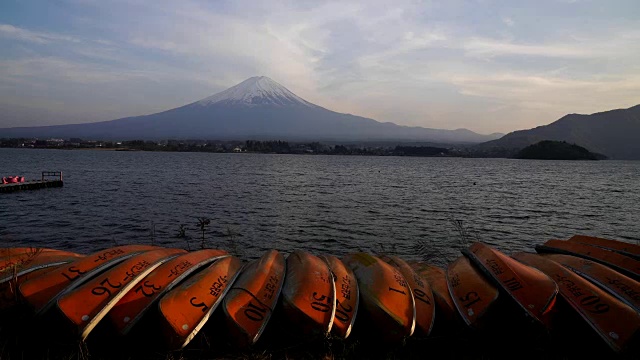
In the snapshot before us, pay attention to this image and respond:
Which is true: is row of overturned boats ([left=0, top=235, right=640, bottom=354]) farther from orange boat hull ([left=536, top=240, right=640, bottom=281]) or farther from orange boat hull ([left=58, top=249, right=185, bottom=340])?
orange boat hull ([left=536, top=240, right=640, bottom=281])

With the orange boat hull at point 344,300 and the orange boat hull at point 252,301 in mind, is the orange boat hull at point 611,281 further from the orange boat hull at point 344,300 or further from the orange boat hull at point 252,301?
the orange boat hull at point 252,301

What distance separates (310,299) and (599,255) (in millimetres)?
7308

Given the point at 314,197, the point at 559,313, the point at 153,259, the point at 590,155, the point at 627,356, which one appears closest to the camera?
the point at 627,356

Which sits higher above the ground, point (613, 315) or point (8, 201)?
point (613, 315)

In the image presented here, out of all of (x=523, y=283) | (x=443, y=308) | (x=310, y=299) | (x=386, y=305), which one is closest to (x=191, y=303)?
(x=310, y=299)

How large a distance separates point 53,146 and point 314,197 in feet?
655

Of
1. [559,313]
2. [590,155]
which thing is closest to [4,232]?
[559,313]

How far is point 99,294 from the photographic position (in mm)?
6023

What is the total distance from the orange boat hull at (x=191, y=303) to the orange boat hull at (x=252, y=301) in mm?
223

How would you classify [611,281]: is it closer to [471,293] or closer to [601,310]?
[601,310]

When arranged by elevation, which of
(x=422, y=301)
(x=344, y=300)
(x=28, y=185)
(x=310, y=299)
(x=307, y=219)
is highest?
(x=310, y=299)

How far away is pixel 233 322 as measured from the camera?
5.77 m

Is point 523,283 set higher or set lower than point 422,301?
higher

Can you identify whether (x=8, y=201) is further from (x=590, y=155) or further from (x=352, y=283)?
(x=590, y=155)
